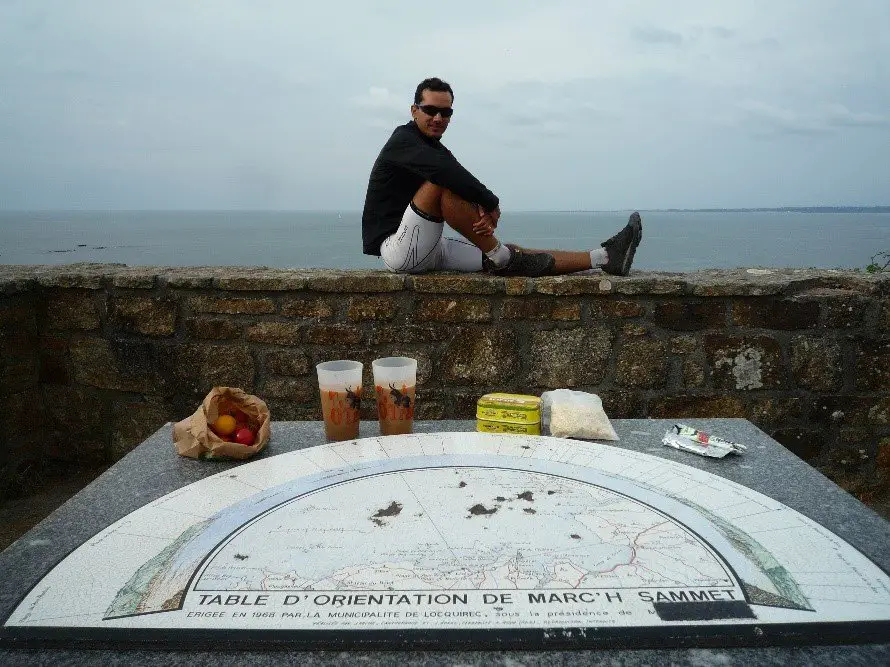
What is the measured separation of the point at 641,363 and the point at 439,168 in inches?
45.8

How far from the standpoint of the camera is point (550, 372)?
277 centimetres

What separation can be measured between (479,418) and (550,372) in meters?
1.27

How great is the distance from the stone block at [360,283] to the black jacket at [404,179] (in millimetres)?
430

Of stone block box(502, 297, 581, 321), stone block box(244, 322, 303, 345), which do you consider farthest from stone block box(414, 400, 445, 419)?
stone block box(244, 322, 303, 345)

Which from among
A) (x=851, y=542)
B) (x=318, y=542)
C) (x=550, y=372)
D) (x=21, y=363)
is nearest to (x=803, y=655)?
(x=851, y=542)

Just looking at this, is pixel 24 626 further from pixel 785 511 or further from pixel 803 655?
pixel 785 511

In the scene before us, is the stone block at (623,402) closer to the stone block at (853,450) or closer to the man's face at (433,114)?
the stone block at (853,450)

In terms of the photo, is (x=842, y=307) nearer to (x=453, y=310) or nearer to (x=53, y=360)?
(x=453, y=310)

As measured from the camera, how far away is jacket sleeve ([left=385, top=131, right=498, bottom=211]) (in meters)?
2.77

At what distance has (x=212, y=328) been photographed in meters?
2.84

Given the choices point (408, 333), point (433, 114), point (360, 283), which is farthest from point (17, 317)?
point (433, 114)

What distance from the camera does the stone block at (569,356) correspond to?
2748 millimetres

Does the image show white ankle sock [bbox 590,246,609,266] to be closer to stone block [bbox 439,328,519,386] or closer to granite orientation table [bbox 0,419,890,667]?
stone block [bbox 439,328,519,386]

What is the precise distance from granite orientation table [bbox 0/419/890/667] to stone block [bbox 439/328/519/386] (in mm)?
1375
